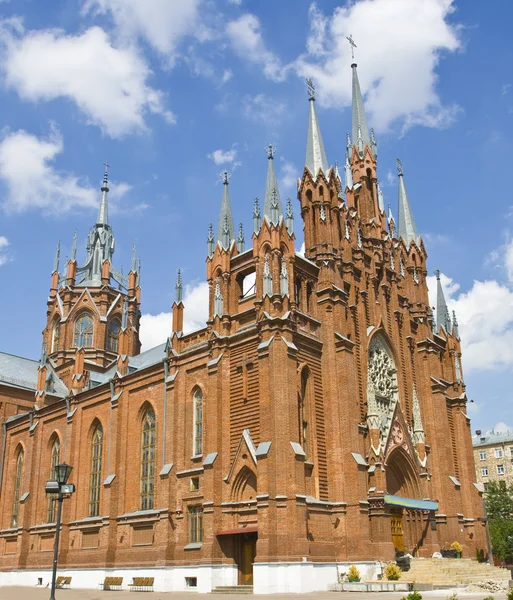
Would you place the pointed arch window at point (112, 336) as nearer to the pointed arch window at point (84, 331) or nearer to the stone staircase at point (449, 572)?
the pointed arch window at point (84, 331)

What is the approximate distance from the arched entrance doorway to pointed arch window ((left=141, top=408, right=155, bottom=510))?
1425 centimetres

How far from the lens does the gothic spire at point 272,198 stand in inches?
1432

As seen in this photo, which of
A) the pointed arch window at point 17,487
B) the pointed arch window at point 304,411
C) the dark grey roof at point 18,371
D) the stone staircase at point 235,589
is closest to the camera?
the stone staircase at point 235,589

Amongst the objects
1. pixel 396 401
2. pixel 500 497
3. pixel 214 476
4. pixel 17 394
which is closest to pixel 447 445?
pixel 396 401

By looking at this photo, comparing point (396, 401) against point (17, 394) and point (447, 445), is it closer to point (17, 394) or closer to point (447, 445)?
point (447, 445)

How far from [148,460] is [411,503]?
634 inches

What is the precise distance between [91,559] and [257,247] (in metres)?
22.8

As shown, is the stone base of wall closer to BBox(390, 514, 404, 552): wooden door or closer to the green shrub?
the green shrub

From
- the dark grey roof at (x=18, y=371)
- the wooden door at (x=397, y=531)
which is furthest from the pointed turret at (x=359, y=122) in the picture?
the dark grey roof at (x=18, y=371)

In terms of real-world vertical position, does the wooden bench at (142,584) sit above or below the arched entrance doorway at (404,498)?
below

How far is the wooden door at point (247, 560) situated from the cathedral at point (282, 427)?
111 mm

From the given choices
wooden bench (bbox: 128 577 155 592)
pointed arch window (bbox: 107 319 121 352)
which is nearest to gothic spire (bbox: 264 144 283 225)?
wooden bench (bbox: 128 577 155 592)

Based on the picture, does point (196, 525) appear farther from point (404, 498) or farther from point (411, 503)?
point (411, 503)

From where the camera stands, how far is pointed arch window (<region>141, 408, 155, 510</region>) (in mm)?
40000
